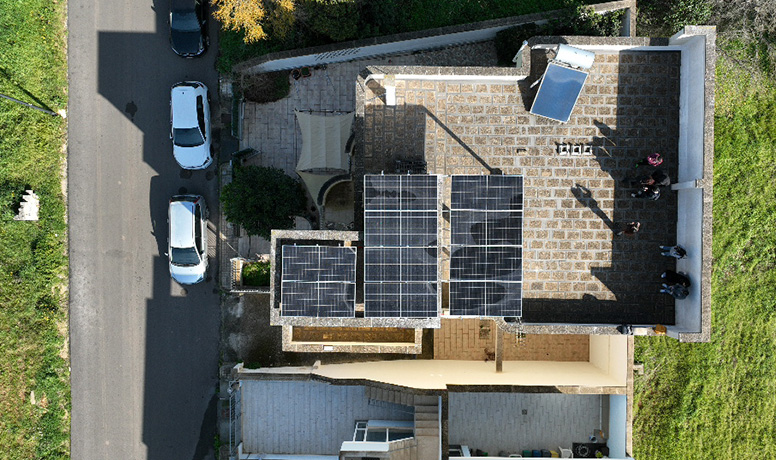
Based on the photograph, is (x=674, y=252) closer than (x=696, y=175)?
No

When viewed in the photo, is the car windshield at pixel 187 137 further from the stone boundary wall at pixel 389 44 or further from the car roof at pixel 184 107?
the stone boundary wall at pixel 389 44

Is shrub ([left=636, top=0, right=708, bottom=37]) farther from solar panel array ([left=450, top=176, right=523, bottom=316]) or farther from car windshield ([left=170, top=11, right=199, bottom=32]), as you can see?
car windshield ([left=170, top=11, right=199, bottom=32])

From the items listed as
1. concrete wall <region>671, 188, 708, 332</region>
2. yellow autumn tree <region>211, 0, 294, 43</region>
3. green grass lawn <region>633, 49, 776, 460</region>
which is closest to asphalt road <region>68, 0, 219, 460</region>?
yellow autumn tree <region>211, 0, 294, 43</region>

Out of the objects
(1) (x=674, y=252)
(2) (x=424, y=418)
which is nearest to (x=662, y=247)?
(1) (x=674, y=252)

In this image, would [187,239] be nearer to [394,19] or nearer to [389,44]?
[389,44]

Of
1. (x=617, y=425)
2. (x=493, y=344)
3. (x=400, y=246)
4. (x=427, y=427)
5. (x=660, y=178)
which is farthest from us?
(x=493, y=344)

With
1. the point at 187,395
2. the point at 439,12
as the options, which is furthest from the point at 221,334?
the point at 439,12
